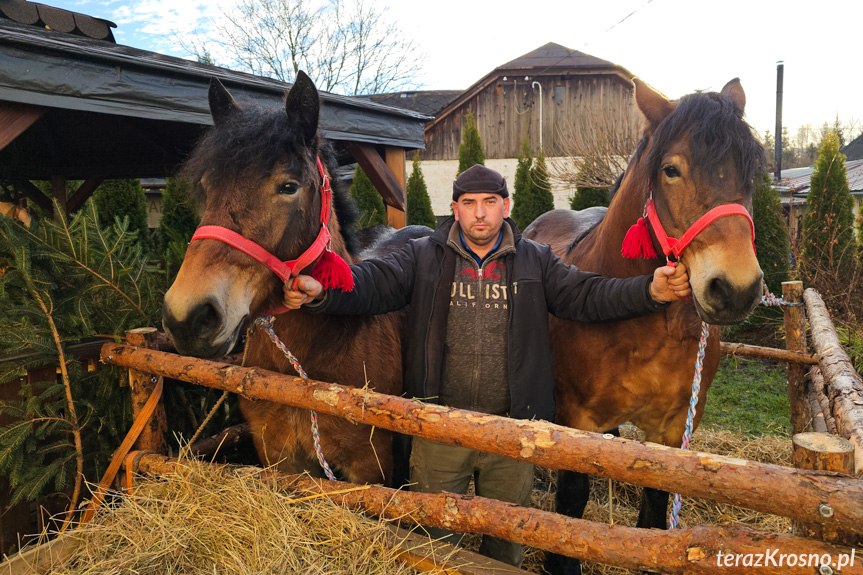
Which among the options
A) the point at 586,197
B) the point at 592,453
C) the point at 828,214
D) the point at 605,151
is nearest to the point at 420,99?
the point at 586,197

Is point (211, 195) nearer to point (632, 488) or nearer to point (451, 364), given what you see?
point (451, 364)

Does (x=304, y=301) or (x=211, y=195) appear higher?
(x=211, y=195)

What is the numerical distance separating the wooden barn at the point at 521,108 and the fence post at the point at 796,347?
39.8 feet

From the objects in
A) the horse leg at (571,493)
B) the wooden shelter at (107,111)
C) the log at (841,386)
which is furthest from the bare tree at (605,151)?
the horse leg at (571,493)

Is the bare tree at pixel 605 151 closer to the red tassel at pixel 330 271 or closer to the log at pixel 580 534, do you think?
the red tassel at pixel 330 271

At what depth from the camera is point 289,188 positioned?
187cm

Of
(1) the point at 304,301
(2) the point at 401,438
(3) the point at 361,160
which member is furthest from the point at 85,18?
(2) the point at 401,438

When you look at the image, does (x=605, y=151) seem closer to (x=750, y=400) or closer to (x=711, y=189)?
(x=750, y=400)

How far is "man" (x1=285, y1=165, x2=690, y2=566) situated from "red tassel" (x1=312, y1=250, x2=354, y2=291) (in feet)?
0.60

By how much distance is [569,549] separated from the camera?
151cm

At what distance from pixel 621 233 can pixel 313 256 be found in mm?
1459

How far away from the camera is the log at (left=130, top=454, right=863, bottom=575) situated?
49.3 inches

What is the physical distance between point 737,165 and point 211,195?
1.91 metres

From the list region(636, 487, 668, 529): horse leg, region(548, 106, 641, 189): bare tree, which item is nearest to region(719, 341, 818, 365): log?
region(636, 487, 668, 529): horse leg
